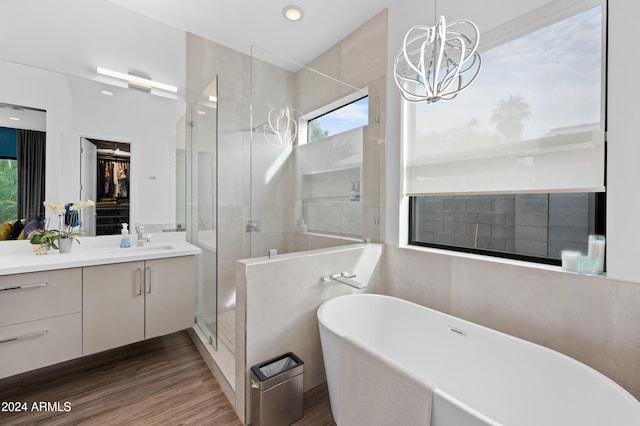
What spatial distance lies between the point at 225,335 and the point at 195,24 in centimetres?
285

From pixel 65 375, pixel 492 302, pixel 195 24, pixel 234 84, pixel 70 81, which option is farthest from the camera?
pixel 234 84

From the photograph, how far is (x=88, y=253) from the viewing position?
2125 millimetres

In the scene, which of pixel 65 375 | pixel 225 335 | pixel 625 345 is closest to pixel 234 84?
pixel 225 335

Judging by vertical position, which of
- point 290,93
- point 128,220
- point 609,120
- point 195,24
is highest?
point 195,24

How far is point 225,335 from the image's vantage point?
7.76ft

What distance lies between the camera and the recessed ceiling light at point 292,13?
2.34m

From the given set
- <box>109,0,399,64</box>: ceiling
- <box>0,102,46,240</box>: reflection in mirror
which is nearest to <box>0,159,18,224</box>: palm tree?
<box>0,102,46,240</box>: reflection in mirror

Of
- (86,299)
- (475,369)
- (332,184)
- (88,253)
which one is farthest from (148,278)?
(475,369)

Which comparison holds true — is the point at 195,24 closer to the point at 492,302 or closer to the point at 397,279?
the point at 397,279

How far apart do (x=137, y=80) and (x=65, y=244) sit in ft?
4.92

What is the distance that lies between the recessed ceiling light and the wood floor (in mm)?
3004

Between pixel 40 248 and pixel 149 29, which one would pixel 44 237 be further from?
pixel 149 29

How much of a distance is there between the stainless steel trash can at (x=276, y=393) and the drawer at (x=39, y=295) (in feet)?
4.45

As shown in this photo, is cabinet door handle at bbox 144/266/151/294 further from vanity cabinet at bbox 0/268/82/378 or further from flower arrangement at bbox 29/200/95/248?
flower arrangement at bbox 29/200/95/248
